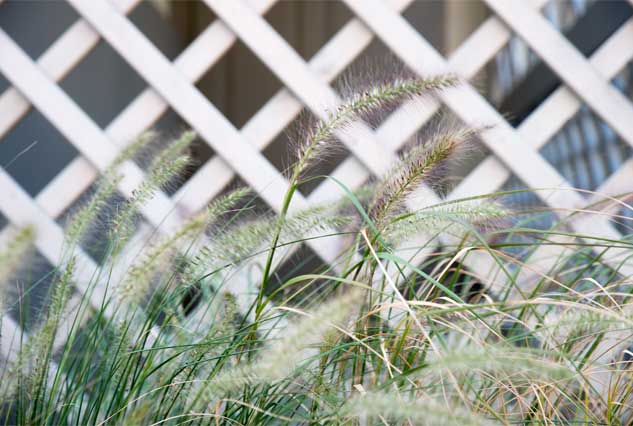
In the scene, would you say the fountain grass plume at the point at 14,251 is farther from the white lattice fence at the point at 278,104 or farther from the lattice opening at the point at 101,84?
the lattice opening at the point at 101,84

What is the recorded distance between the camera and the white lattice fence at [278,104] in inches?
39.8

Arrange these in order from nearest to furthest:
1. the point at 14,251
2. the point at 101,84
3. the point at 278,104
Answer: the point at 14,251
the point at 278,104
the point at 101,84

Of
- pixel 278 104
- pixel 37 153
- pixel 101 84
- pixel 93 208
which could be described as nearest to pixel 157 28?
pixel 101 84

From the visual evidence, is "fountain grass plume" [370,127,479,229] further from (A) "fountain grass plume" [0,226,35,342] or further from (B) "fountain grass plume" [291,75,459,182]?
(A) "fountain grass plume" [0,226,35,342]

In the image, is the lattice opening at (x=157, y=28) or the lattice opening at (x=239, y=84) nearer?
the lattice opening at (x=157, y=28)

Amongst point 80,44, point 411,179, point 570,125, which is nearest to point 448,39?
point 570,125

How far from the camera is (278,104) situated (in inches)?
41.9

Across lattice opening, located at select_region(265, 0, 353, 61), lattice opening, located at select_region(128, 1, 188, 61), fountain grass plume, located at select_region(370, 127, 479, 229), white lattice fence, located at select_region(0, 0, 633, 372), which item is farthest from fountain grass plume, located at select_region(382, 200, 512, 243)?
lattice opening, located at select_region(265, 0, 353, 61)

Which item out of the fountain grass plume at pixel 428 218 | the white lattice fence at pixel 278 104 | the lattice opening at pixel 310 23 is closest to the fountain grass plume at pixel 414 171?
the fountain grass plume at pixel 428 218

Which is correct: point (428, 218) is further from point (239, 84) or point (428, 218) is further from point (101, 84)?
point (239, 84)

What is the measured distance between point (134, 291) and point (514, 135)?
64 centimetres

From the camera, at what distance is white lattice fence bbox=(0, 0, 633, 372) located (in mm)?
1012

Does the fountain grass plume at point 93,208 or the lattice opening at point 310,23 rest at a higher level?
the lattice opening at point 310,23

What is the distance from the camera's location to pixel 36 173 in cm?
155
